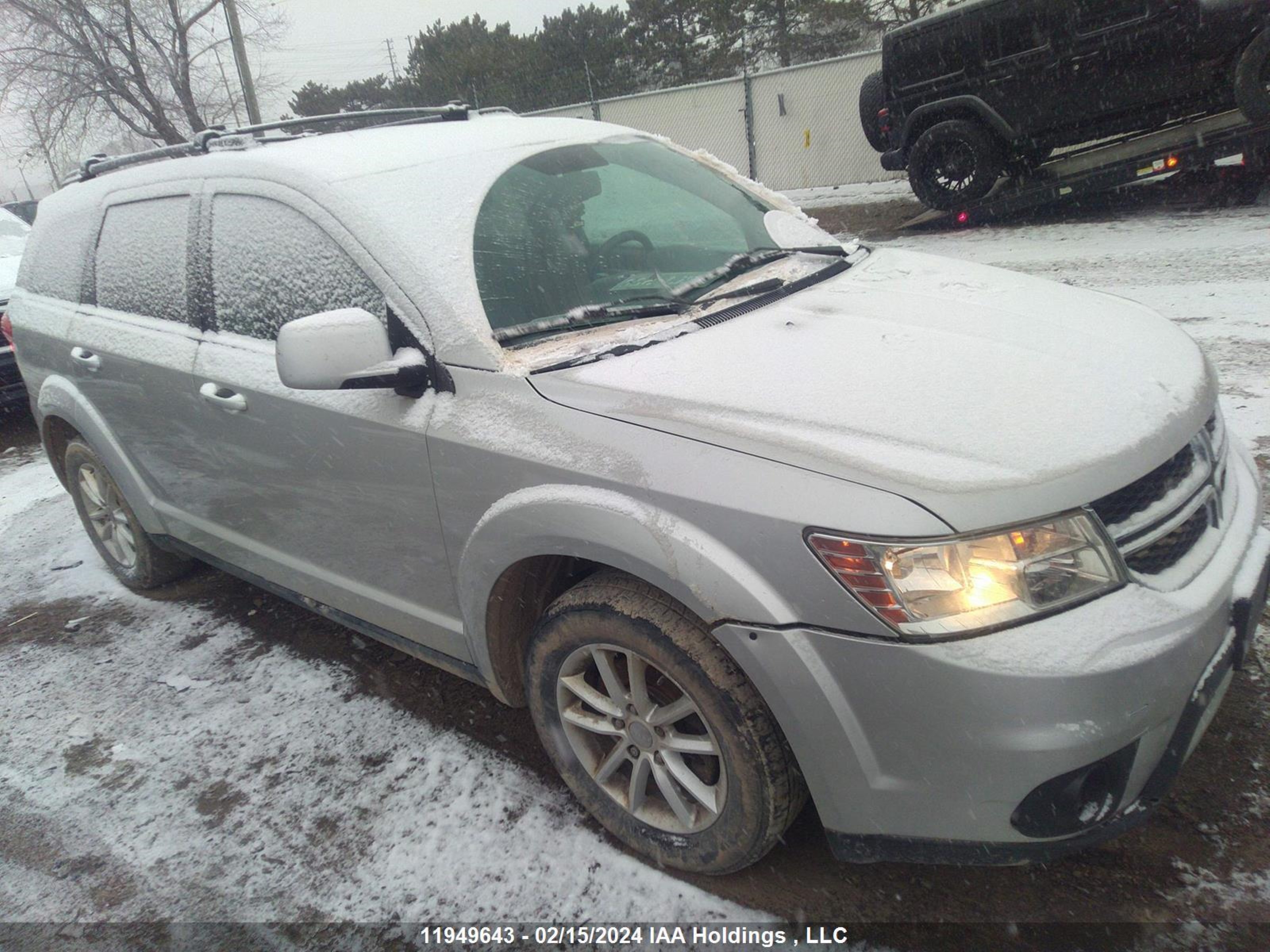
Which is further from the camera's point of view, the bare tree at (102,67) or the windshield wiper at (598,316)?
the bare tree at (102,67)

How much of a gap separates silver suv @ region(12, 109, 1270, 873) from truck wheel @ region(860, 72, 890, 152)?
8895 millimetres

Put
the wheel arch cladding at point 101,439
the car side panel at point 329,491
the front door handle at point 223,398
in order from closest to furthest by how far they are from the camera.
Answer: the car side panel at point 329,491 < the front door handle at point 223,398 < the wheel arch cladding at point 101,439

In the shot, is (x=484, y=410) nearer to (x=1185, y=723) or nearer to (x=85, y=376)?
(x=1185, y=723)

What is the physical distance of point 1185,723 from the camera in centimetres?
176

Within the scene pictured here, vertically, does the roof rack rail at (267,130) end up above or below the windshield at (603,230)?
above

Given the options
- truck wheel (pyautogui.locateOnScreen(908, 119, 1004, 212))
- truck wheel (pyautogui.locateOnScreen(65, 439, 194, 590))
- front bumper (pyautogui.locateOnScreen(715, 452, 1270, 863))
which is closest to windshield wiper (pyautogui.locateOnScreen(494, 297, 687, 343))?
front bumper (pyautogui.locateOnScreen(715, 452, 1270, 863))

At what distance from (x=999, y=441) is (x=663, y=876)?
133cm

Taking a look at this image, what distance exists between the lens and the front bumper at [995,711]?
64.2 inches

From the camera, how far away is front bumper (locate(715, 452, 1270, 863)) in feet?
5.35

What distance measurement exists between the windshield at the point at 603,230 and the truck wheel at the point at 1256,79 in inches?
296

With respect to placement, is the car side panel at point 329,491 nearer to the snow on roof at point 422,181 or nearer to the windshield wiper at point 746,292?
the snow on roof at point 422,181

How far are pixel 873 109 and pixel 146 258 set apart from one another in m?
10.2

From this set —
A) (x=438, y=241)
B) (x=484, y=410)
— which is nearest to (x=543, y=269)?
(x=438, y=241)

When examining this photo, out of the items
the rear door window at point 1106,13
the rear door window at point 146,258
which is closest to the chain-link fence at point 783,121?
the rear door window at point 1106,13
